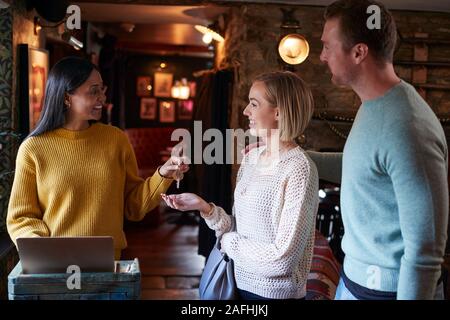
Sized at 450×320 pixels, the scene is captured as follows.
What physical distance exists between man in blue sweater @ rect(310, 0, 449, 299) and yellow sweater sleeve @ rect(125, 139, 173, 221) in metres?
0.79

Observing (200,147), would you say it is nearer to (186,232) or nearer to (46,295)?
(186,232)

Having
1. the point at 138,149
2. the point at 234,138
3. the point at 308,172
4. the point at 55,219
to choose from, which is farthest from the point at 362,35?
the point at 138,149

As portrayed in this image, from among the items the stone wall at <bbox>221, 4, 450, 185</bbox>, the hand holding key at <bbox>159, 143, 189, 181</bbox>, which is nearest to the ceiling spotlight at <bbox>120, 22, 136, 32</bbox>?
the stone wall at <bbox>221, 4, 450, 185</bbox>

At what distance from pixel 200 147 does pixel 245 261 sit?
4054 mm

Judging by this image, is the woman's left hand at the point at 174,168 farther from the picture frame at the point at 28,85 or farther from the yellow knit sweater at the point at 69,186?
the picture frame at the point at 28,85

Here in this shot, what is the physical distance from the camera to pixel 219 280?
197 cm

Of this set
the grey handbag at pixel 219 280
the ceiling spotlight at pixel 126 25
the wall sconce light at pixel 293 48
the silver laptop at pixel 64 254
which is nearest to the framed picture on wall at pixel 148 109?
the ceiling spotlight at pixel 126 25

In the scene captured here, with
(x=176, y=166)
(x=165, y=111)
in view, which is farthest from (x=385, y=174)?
(x=165, y=111)

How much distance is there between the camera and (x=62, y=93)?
208cm

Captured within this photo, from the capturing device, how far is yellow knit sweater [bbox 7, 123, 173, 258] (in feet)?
6.61

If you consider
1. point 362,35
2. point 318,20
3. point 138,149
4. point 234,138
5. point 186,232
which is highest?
point 318,20

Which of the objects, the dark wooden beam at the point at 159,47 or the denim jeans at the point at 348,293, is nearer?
the denim jeans at the point at 348,293

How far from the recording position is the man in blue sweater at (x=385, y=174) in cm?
138

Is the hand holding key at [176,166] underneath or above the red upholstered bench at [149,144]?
above
